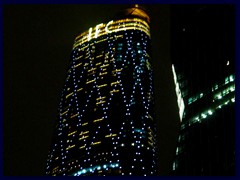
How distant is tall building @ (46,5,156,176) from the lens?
126812mm

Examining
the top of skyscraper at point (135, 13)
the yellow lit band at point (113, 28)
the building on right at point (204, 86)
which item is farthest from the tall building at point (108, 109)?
the building on right at point (204, 86)

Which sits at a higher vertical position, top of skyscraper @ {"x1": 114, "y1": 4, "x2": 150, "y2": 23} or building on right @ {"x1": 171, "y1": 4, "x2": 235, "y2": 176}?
top of skyscraper @ {"x1": 114, "y1": 4, "x2": 150, "y2": 23}

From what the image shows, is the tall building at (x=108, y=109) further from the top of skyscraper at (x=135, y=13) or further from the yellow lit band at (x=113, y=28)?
the top of skyscraper at (x=135, y=13)

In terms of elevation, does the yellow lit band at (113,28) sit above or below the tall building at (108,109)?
above

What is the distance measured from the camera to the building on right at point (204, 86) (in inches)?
3243

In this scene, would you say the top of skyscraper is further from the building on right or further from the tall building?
the building on right

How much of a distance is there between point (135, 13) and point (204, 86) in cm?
7108

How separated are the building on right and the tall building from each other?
33.0m

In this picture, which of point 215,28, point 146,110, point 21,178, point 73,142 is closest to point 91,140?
point 73,142

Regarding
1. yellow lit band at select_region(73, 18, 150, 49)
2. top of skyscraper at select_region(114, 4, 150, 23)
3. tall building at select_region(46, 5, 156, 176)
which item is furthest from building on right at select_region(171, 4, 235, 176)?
top of skyscraper at select_region(114, 4, 150, 23)

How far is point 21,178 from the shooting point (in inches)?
642

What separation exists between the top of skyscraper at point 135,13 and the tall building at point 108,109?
4654 mm

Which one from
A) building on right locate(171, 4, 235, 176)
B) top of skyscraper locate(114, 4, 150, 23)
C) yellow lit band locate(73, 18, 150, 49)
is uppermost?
top of skyscraper locate(114, 4, 150, 23)

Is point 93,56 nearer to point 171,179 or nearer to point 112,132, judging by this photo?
point 112,132
